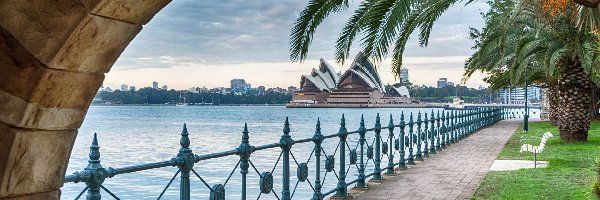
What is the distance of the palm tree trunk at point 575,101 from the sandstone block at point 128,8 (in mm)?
20183

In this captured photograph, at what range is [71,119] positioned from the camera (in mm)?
2809

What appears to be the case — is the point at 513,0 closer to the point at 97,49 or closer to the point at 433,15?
the point at 433,15

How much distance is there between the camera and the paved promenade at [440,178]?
10328 millimetres

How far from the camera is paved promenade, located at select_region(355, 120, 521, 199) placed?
10.3 m

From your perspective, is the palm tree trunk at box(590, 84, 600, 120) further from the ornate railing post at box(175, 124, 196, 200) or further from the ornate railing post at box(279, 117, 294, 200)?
the ornate railing post at box(175, 124, 196, 200)

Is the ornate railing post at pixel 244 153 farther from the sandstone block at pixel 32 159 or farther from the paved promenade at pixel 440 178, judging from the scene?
the sandstone block at pixel 32 159

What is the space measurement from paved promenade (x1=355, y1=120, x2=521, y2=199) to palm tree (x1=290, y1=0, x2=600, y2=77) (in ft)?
6.13

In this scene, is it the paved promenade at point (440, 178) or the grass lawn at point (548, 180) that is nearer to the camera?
the grass lawn at point (548, 180)

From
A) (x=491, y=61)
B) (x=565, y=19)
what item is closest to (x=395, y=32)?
(x=565, y=19)

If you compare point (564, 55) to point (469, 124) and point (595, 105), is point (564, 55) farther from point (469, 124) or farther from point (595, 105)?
point (595, 105)

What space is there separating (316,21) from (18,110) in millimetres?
6035

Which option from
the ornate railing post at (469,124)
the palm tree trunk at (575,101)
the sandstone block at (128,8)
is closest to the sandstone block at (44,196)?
the sandstone block at (128,8)

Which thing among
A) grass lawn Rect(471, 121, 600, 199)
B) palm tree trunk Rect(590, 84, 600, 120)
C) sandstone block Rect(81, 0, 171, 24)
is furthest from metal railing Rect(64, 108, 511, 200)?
palm tree trunk Rect(590, 84, 600, 120)

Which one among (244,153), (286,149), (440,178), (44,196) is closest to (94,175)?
(44,196)
